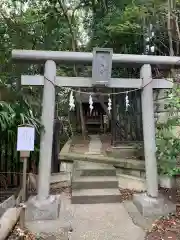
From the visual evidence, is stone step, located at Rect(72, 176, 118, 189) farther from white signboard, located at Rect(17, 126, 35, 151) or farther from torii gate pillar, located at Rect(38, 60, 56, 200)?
white signboard, located at Rect(17, 126, 35, 151)

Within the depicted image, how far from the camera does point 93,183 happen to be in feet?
16.2

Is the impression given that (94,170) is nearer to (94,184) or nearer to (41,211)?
(94,184)

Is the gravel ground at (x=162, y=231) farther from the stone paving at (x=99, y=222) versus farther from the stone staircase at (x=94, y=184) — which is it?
the stone staircase at (x=94, y=184)

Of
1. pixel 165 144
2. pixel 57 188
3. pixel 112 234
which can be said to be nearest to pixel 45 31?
pixel 57 188

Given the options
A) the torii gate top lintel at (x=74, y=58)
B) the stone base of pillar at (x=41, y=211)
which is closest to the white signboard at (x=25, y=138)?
the stone base of pillar at (x=41, y=211)

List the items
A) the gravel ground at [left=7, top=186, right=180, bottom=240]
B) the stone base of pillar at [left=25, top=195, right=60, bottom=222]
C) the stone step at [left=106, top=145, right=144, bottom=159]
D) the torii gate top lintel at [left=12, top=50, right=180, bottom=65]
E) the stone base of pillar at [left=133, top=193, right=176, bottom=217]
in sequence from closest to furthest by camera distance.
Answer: the gravel ground at [left=7, top=186, right=180, bottom=240], the stone base of pillar at [left=25, top=195, right=60, bottom=222], the stone base of pillar at [left=133, top=193, right=176, bottom=217], the torii gate top lintel at [left=12, top=50, right=180, bottom=65], the stone step at [left=106, top=145, right=144, bottom=159]

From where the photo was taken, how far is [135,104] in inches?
254

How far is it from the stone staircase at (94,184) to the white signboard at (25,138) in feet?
4.82

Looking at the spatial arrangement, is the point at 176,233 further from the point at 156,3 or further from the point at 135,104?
the point at 156,3

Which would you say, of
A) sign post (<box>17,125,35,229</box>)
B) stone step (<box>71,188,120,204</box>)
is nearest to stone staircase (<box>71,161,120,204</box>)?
stone step (<box>71,188,120,204</box>)

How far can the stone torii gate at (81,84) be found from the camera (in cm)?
423

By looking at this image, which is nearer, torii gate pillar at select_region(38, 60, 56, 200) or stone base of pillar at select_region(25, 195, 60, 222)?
stone base of pillar at select_region(25, 195, 60, 222)

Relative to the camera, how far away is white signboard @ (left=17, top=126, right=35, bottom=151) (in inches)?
147

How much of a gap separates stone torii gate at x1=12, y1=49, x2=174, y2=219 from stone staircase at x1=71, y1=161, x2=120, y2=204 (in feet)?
1.58
